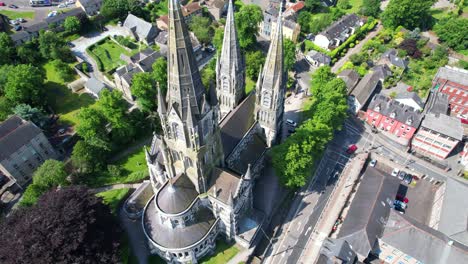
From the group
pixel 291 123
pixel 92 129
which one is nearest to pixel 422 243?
pixel 291 123

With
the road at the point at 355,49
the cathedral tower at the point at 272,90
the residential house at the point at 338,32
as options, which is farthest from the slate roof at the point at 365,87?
the cathedral tower at the point at 272,90

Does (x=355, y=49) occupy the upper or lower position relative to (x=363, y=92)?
upper

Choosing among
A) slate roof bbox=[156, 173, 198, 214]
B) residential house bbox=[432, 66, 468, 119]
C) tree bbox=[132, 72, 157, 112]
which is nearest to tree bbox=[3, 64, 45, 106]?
tree bbox=[132, 72, 157, 112]

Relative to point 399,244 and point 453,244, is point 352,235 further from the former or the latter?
point 453,244

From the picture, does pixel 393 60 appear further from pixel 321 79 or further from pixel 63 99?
pixel 63 99

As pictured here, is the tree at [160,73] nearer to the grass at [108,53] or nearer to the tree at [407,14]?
the grass at [108,53]

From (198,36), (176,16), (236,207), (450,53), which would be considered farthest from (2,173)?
(450,53)
